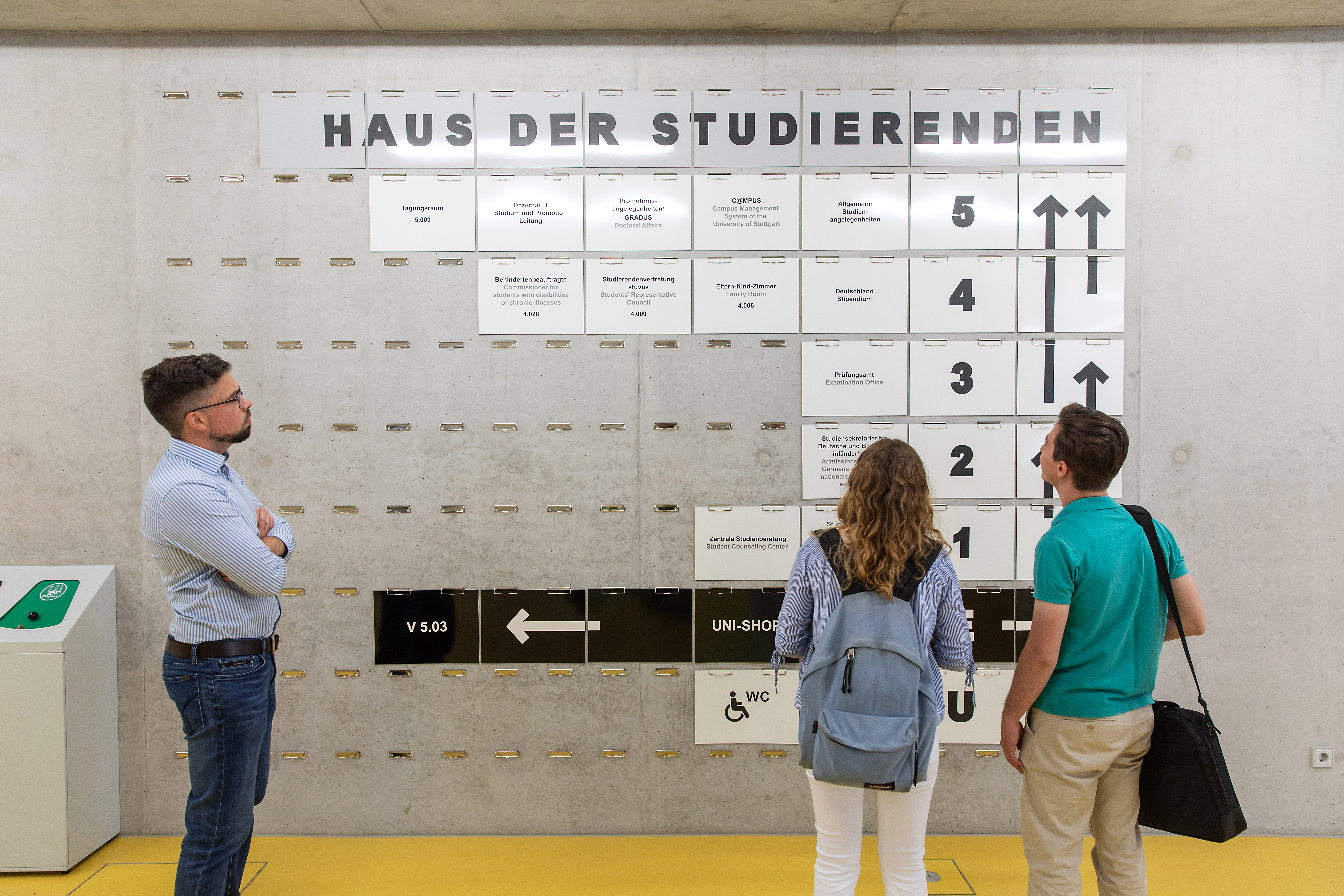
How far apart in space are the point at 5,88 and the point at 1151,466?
17.5ft

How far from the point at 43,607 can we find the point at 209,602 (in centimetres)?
140

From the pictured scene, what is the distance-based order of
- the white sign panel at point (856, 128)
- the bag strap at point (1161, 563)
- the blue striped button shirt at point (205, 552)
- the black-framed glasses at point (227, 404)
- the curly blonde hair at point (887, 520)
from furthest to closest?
1. the white sign panel at point (856, 128)
2. the black-framed glasses at point (227, 404)
3. the blue striped button shirt at point (205, 552)
4. the bag strap at point (1161, 563)
5. the curly blonde hair at point (887, 520)

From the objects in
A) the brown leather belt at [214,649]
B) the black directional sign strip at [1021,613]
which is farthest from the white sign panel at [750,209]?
the brown leather belt at [214,649]

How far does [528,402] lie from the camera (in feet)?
10.3

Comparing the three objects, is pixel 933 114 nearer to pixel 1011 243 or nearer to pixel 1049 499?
pixel 1011 243

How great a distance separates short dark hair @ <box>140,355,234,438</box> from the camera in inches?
85.7

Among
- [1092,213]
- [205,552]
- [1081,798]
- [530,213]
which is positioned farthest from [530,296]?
[1081,798]

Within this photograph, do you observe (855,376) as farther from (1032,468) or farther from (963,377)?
(1032,468)

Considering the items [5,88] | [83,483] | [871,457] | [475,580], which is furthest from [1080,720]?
[5,88]

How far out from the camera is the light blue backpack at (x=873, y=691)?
1.84 m

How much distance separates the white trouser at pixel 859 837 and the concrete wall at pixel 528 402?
1.15m

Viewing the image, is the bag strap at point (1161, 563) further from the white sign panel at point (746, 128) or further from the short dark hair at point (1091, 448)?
the white sign panel at point (746, 128)

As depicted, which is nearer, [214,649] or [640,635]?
[214,649]

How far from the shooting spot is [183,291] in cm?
311
